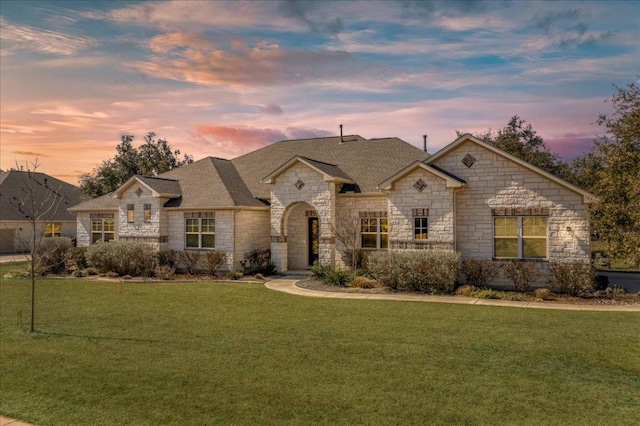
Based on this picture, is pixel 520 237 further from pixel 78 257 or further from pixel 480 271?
pixel 78 257

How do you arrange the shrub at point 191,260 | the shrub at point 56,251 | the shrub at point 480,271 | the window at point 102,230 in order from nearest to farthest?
the shrub at point 480,271 < the shrub at point 191,260 < the shrub at point 56,251 < the window at point 102,230

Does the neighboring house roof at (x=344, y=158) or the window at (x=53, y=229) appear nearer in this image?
the neighboring house roof at (x=344, y=158)

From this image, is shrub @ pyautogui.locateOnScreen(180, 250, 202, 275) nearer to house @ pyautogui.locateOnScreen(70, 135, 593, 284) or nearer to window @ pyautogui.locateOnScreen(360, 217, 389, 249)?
house @ pyautogui.locateOnScreen(70, 135, 593, 284)

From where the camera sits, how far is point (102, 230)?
28078 mm

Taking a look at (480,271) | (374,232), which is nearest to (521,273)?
(480,271)

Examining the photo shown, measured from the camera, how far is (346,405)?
718 centimetres

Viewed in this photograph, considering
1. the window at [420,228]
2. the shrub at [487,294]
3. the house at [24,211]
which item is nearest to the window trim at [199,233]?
the window at [420,228]

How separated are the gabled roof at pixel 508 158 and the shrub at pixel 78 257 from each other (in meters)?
18.7

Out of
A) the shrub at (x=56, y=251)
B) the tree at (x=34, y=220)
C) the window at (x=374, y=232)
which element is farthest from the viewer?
the shrub at (x=56, y=251)

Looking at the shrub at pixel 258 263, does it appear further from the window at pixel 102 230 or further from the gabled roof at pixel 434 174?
the window at pixel 102 230

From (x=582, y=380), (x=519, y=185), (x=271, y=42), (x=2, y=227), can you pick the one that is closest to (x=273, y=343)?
(x=582, y=380)

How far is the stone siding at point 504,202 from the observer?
17531 millimetres

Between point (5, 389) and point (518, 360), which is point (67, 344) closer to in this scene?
point (5, 389)

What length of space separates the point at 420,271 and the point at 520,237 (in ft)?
13.8
